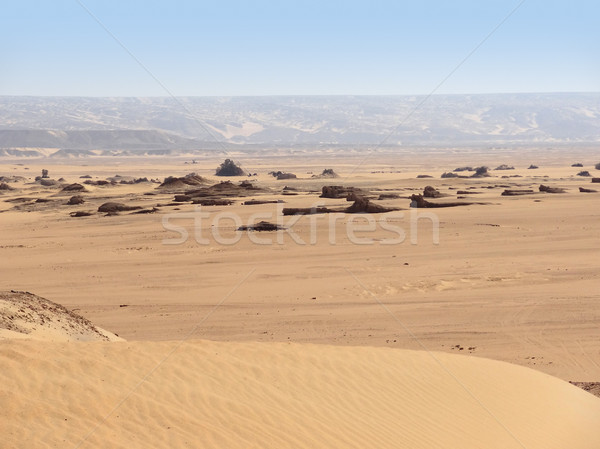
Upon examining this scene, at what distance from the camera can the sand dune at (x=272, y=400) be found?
6211mm

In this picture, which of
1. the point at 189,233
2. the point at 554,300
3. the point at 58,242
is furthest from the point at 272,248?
the point at 554,300

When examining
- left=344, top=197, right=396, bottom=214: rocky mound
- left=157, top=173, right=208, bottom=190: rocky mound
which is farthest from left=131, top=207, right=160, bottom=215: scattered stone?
left=157, top=173, right=208, bottom=190: rocky mound

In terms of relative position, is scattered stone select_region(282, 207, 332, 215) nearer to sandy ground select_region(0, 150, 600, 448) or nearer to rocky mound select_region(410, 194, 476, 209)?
sandy ground select_region(0, 150, 600, 448)

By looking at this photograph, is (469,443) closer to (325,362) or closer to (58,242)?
(325,362)

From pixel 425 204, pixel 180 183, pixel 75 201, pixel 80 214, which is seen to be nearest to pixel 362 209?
pixel 425 204

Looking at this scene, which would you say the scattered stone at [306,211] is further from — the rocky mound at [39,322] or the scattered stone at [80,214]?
the rocky mound at [39,322]

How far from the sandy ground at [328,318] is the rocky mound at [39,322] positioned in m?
1.22

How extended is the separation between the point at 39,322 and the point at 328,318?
17.1 feet

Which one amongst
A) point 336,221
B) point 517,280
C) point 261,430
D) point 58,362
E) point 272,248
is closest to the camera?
point 261,430

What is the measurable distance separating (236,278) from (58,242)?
8697 millimetres

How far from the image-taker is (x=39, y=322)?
9719mm

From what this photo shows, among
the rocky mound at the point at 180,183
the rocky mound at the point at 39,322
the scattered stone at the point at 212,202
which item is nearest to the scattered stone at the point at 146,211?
the scattered stone at the point at 212,202

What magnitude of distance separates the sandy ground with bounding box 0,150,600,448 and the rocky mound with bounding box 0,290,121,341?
4.00 feet

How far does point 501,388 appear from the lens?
843cm
